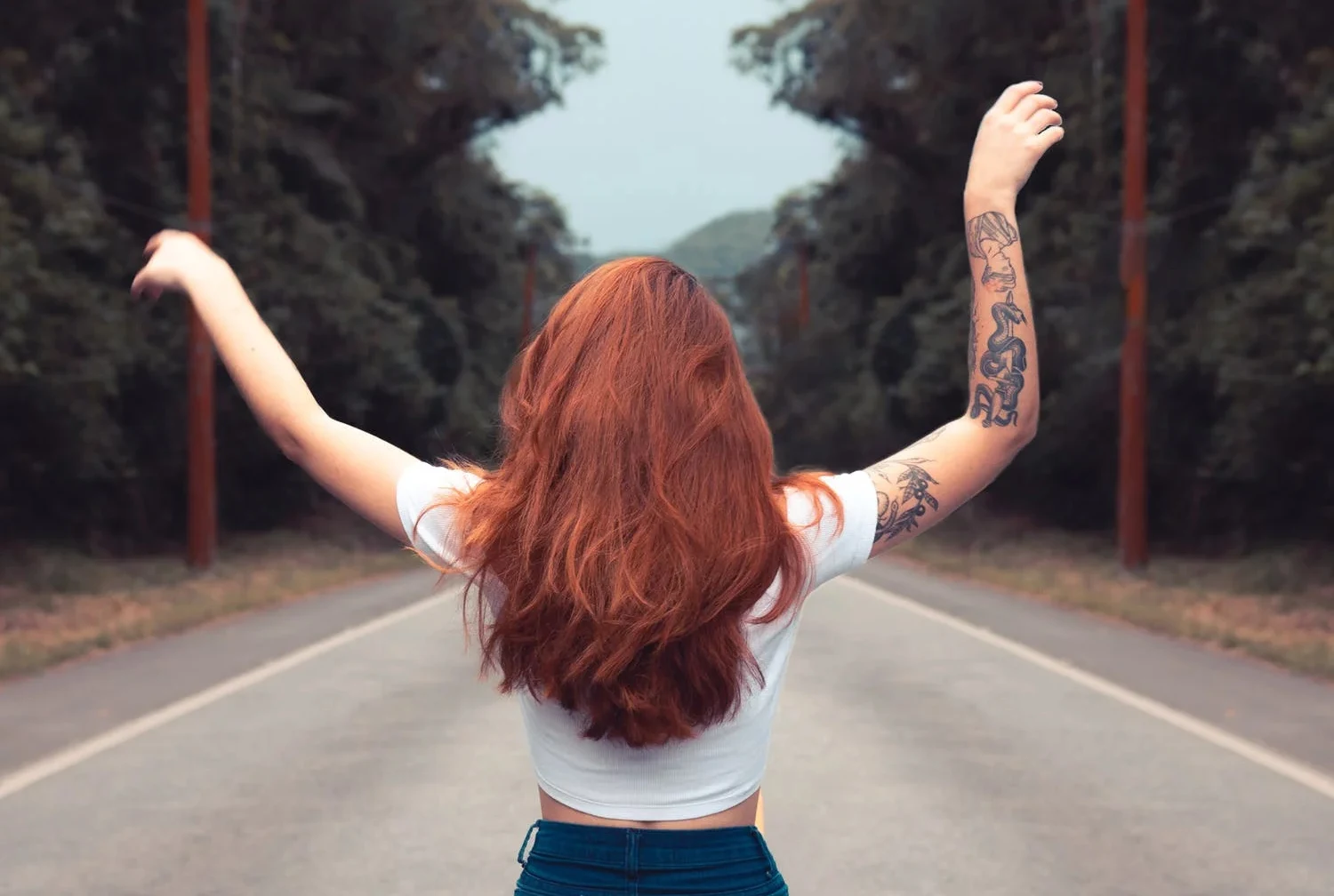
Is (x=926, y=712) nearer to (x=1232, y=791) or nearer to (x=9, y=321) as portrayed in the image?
(x=1232, y=791)

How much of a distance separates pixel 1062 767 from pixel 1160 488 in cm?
2576

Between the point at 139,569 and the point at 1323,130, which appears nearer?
the point at 1323,130

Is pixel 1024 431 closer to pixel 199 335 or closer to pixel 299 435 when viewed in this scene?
pixel 299 435

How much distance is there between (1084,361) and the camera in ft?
101

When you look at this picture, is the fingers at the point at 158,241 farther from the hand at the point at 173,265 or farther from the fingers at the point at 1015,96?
the fingers at the point at 1015,96

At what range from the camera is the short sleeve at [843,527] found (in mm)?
2400

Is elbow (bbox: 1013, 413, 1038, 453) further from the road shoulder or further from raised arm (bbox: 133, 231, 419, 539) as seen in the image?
the road shoulder

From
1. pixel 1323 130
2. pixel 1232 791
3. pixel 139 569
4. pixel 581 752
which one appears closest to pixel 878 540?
pixel 581 752

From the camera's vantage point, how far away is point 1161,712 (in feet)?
36.8

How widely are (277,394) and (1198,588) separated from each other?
73.1 ft

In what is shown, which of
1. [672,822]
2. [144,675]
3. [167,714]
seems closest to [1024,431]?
[672,822]

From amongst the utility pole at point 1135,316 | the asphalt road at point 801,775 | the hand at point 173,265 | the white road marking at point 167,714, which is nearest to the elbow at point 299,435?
the hand at point 173,265

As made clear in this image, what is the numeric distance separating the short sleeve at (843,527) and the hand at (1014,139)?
1.58 ft

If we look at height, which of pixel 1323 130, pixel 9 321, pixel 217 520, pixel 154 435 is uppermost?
pixel 1323 130
